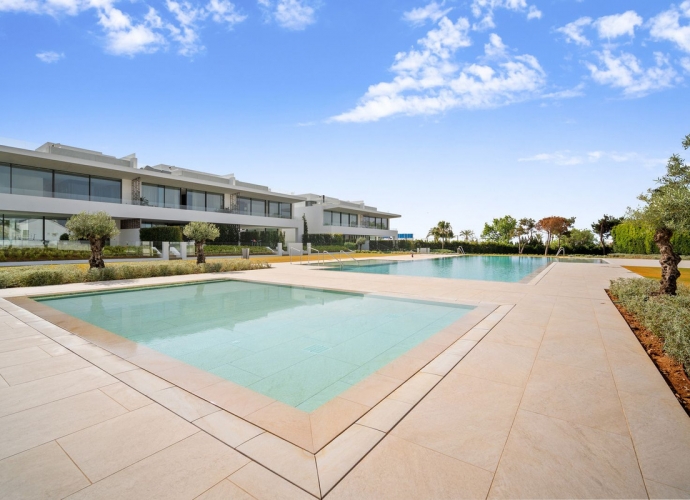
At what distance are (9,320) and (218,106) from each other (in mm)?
14210

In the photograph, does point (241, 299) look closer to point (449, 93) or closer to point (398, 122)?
point (449, 93)

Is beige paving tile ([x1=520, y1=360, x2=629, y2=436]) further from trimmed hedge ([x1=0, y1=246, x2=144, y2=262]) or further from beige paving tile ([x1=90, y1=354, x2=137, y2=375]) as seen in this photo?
trimmed hedge ([x1=0, y1=246, x2=144, y2=262])

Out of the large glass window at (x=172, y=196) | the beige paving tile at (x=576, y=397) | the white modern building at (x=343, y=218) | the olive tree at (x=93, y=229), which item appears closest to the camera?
the beige paving tile at (x=576, y=397)

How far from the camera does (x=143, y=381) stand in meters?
3.76

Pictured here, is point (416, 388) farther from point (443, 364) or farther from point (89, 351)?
point (89, 351)

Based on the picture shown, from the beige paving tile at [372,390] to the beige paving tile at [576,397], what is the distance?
4.12 ft

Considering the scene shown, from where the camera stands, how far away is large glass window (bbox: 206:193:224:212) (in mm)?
31180

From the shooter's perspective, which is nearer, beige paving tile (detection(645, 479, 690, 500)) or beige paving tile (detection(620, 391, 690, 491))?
beige paving tile (detection(645, 479, 690, 500))

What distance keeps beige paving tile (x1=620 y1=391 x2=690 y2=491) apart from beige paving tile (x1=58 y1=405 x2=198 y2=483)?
3.27 m

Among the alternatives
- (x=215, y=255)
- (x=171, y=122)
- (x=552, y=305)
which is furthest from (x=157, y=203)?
(x=552, y=305)

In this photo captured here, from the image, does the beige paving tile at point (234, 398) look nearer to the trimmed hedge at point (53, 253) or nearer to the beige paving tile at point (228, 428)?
the beige paving tile at point (228, 428)

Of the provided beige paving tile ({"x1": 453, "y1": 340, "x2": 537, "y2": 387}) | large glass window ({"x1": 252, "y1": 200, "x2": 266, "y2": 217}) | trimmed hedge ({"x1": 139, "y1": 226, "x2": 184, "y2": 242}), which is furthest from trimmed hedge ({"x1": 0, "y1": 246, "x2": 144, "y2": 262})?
beige paving tile ({"x1": 453, "y1": 340, "x2": 537, "y2": 387})

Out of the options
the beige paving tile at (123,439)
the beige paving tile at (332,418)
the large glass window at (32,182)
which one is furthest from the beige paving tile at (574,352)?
the large glass window at (32,182)

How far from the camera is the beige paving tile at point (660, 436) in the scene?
87.3 inches
